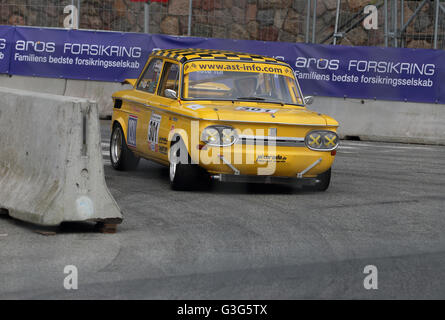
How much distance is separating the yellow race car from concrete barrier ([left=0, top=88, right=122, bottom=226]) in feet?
7.89

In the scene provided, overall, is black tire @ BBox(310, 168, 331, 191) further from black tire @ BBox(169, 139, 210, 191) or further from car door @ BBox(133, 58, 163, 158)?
car door @ BBox(133, 58, 163, 158)

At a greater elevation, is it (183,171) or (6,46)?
(6,46)

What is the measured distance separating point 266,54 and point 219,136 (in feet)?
32.6

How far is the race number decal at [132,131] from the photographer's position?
40.5 ft

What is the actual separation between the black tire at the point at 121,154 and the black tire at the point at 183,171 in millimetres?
1792

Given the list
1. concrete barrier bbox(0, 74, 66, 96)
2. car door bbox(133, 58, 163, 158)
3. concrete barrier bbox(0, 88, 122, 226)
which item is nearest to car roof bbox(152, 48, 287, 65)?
car door bbox(133, 58, 163, 158)

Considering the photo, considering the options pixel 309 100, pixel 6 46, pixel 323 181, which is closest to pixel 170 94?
pixel 309 100

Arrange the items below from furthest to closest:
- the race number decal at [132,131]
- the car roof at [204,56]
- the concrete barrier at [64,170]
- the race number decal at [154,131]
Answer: the race number decal at [132,131] < the car roof at [204,56] < the race number decal at [154,131] < the concrete barrier at [64,170]

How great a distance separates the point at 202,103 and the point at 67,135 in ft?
10.8

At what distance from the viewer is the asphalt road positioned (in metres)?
6.36

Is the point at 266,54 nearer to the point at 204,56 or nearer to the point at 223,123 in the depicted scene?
the point at 204,56

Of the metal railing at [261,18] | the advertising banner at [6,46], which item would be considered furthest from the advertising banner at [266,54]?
the metal railing at [261,18]

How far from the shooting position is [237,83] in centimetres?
1180

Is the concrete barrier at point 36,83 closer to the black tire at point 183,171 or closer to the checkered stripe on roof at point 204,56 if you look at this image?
the checkered stripe on roof at point 204,56
